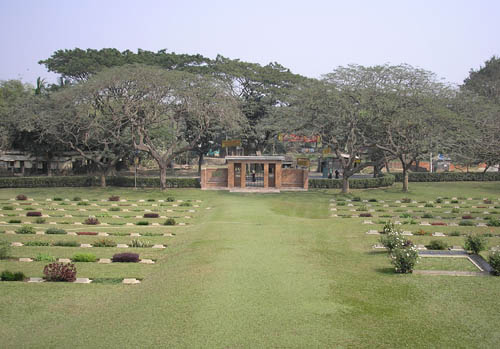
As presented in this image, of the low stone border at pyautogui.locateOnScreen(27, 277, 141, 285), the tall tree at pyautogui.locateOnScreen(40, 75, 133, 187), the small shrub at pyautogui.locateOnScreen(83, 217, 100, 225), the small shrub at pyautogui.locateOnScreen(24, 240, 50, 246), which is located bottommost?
the low stone border at pyautogui.locateOnScreen(27, 277, 141, 285)

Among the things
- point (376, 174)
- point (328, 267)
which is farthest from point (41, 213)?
point (376, 174)

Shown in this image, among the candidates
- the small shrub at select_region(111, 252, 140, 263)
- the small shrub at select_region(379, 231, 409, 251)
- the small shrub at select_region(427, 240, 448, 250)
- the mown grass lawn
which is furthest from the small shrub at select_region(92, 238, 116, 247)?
the small shrub at select_region(427, 240, 448, 250)

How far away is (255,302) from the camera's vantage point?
14.1 m

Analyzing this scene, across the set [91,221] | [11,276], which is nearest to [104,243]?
[11,276]

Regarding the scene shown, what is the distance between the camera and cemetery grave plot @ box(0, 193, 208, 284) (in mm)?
19891

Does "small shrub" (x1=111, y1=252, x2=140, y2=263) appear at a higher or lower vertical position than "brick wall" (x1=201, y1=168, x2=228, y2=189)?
lower

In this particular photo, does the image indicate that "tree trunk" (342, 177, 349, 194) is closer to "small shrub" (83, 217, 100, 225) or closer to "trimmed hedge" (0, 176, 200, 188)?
"trimmed hedge" (0, 176, 200, 188)

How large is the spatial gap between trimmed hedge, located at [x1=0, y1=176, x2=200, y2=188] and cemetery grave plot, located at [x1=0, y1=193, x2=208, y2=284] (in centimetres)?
899

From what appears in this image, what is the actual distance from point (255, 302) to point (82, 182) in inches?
1863

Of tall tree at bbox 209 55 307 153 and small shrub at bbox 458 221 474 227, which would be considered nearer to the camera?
small shrub at bbox 458 221 474 227

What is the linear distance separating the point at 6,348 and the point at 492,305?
13039mm

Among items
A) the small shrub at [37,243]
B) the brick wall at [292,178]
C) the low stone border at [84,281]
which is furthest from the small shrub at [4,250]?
the brick wall at [292,178]

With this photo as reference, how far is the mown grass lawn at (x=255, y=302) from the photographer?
1183 cm

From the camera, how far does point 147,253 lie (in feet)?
75.4
